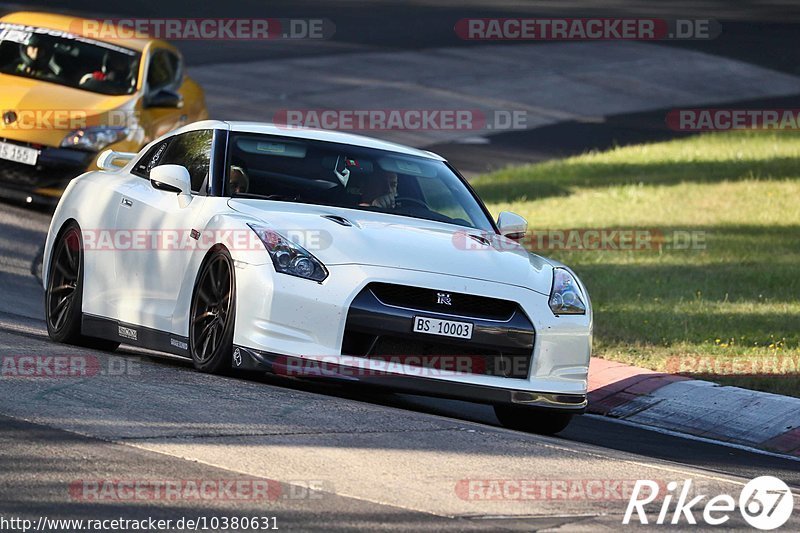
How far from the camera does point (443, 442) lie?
7.32 m

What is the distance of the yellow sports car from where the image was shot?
50.1 ft

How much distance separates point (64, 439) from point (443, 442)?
175 centimetres

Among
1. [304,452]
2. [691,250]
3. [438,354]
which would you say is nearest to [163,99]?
[691,250]

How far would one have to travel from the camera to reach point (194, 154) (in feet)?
31.7

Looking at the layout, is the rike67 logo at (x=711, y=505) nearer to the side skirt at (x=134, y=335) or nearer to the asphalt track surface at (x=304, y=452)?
the asphalt track surface at (x=304, y=452)

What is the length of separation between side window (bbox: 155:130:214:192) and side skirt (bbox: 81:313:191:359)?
0.90 m

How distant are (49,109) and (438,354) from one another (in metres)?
8.57

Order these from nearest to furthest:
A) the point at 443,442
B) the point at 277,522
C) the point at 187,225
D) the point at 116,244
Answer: the point at 277,522, the point at 443,442, the point at 187,225, the point at 116,244

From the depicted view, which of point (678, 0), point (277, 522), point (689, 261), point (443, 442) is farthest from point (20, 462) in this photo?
point (678, 0)

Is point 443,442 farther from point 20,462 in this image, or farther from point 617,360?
point 617,360

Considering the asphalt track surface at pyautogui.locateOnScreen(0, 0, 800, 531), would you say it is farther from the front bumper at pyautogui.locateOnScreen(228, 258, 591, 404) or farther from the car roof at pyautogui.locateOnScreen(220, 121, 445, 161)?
the car roof at pyautogui.locateOnScreen(220, 121, 445, 161)

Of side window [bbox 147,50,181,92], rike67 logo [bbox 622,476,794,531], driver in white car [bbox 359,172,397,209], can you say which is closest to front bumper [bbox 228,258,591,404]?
driver in white car [bbox 359,172,397,209]

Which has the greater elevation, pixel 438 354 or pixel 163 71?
pixel 163 71

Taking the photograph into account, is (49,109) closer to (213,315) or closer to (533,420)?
(213,315)
